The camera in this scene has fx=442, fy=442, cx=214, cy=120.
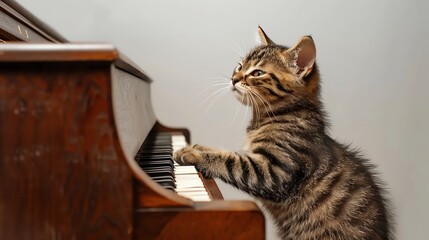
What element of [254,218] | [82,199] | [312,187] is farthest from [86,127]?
[312,187]

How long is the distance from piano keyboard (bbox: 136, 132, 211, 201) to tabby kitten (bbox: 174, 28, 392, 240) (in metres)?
0.05

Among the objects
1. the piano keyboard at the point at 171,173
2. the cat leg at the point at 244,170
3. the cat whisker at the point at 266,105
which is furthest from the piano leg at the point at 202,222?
the cat whisker at the point at 266,105

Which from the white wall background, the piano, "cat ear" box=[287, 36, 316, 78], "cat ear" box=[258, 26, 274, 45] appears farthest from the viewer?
the white wall background

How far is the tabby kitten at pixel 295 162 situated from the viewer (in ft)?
3.98

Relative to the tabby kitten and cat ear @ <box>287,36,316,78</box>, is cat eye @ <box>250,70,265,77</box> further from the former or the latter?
cat ear @ <box>287,36,316,78</box>

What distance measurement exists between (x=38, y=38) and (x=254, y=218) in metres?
0.88

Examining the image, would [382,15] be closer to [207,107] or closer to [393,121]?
[393,121]

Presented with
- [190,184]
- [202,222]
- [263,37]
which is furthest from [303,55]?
[202,222]

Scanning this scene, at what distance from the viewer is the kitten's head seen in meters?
1.44

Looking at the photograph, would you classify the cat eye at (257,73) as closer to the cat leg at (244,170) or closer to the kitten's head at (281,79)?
the kitten's head at (281,79)

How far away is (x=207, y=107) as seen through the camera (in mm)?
2441

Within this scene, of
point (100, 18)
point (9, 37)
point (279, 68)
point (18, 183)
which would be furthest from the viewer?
point (100, 18)

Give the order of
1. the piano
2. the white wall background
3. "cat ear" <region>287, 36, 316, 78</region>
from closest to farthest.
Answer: the piano → "cat ear" <region>287, 36, 316, 78</region> → the white wall background

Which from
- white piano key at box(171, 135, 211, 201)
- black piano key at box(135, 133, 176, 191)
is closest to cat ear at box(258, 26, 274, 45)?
black piano key at box(135, 133, 176, 191)
